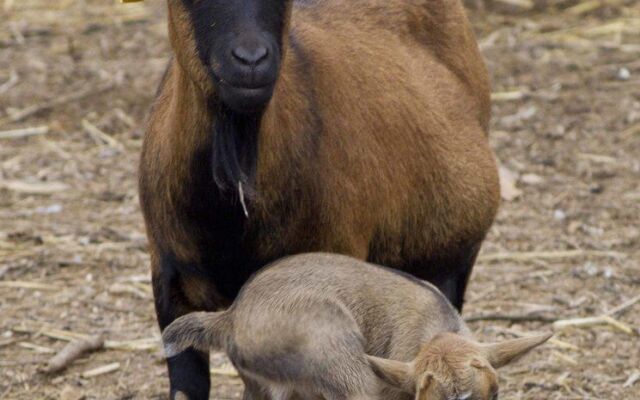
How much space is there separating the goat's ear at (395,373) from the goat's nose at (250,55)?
101 cm

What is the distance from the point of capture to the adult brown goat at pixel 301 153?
16.5 feet

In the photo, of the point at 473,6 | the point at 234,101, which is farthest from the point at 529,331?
the point at 473,6

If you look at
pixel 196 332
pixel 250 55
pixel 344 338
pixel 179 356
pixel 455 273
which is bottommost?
pixel 455 273

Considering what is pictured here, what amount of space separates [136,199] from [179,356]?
3362 mm

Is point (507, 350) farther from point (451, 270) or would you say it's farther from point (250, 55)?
point (451, 270)

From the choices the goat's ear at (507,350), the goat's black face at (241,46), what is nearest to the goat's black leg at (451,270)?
the goat's ear at (507,350)

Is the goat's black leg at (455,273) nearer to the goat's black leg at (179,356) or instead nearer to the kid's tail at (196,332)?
the goat's black leg at (179,356)

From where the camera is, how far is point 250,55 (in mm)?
4797

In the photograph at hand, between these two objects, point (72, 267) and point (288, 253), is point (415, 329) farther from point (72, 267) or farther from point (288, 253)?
point (72, 267)

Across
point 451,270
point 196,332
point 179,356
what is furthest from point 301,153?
point 451,270

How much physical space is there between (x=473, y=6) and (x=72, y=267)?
220 inches

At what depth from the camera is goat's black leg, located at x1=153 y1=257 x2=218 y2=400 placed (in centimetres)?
560

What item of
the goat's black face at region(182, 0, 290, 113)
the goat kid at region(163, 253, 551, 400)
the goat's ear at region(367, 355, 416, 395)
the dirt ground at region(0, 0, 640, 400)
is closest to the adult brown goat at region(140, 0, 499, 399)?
the goat's black face at region(182, 0, 290, 113)

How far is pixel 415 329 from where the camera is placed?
16.8ft
